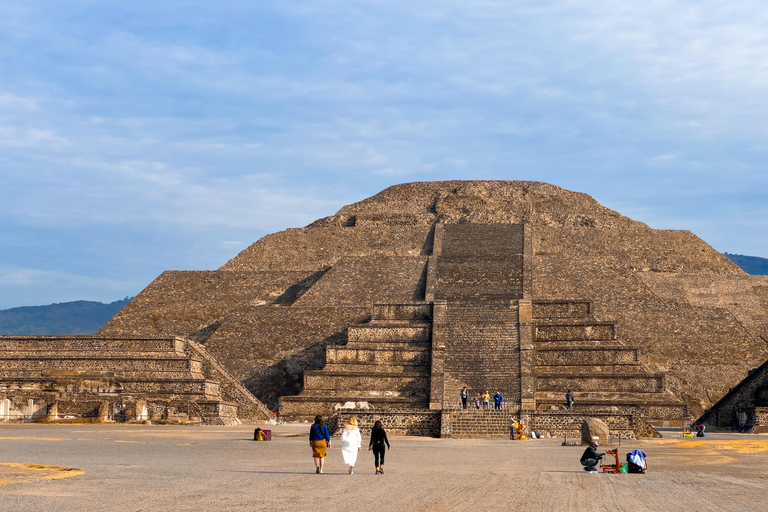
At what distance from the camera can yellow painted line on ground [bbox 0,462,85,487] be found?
11977 millimetres

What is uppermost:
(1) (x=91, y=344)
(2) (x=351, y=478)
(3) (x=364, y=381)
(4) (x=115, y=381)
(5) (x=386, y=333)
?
(5) (x=386, y=333)

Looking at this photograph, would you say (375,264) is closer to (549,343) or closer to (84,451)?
(549,343)

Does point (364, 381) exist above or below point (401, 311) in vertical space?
below

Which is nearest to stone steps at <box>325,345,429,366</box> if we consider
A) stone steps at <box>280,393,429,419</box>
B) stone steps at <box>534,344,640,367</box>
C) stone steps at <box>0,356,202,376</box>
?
stone steps at <box>280,393,429,419</box>

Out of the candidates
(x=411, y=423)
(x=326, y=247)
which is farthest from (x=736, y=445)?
(x=326, y=247)

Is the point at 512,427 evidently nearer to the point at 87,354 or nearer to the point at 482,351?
the point at 482,351

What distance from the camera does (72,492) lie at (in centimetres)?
1088

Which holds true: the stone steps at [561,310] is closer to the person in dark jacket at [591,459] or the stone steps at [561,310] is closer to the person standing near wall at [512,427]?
the person standing near wall at [512,427]

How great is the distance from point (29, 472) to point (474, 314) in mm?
23000

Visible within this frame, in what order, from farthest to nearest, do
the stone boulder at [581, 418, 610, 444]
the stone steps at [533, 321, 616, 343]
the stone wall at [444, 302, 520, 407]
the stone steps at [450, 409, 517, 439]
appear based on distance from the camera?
the stone steps at [533, 321, 616, 343], the stone wall at [444, 302, 520, 407], the stone steps at [450, 409, 517, 439], the stone boulder at [581, 418, 610, 444]

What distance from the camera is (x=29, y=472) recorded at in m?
12.7

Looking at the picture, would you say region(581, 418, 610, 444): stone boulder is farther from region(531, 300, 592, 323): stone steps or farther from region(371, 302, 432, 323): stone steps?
region(371, 302, 432, 323): stone steps

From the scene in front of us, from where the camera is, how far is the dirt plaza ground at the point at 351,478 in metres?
→ 10.4

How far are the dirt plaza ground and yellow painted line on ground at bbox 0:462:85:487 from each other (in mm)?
25
